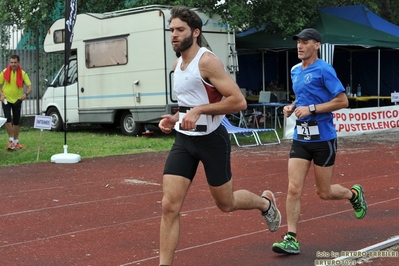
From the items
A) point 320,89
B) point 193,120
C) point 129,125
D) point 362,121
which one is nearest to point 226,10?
point 129,125

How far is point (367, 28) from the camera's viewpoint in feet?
75.7

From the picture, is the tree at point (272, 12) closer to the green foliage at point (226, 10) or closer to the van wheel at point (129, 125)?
the green foliage at point (226, 10)

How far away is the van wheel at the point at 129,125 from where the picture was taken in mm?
19500

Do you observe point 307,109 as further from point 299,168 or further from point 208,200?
point 208,200

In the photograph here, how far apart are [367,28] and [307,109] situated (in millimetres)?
17451

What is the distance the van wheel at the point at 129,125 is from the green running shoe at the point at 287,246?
13.4 metres

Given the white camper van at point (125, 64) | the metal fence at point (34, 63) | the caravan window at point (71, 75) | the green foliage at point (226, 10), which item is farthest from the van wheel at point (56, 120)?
the green foliage at point (226, 10)

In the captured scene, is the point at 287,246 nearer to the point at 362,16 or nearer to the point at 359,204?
the point at 359,204

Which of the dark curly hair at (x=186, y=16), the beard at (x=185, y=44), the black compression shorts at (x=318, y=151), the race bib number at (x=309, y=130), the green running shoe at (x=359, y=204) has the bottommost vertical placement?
the green running shoe at (x=359, y=204)

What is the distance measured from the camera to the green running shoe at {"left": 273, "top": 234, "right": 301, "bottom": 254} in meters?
6.21

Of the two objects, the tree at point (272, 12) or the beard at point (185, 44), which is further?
the tree at point (272, 12)

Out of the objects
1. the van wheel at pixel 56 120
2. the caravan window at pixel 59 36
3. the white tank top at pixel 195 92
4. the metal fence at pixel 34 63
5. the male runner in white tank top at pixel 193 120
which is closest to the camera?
the male runner in white tank top at pixel 193 120

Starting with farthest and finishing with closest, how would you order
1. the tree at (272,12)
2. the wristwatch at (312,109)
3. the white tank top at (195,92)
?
the tree at (272,12) < the wristwatch at (312,109) < the white tank top at (195,92)

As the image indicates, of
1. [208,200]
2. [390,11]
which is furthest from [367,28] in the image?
[208,200]
